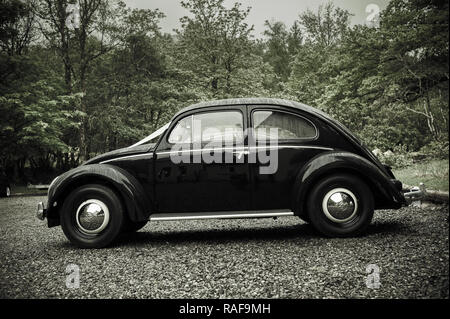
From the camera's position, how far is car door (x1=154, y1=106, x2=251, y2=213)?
Answer: 3711 mm

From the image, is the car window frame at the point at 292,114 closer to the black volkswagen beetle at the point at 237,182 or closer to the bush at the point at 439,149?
the black volkswagen beetle at the point at 237,182

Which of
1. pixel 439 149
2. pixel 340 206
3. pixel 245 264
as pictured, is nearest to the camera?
pixel 439 149

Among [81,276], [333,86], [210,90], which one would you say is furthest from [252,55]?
[81,276]

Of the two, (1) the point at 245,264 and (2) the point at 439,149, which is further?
(1) the point at 245,264

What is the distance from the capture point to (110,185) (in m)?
3.80

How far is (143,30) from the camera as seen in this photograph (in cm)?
2233

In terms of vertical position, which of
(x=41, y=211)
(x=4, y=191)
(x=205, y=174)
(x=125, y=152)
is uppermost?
(x=125, y=152)

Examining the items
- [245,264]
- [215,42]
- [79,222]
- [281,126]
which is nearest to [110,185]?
[79,222]

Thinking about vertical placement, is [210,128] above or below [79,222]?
above

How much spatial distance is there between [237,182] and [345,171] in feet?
3.99

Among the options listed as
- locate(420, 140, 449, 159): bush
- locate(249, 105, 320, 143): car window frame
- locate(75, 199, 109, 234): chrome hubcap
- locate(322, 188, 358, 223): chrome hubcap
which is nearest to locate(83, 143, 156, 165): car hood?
locate(75, 199, 109, 234): chrome hubcap

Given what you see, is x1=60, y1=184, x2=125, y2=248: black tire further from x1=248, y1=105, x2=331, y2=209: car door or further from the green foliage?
the green foliage

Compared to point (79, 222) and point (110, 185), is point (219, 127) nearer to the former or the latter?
point (110, 185)
